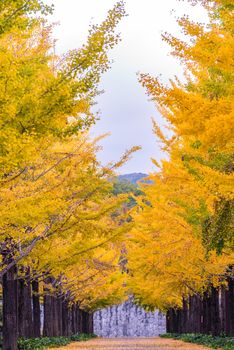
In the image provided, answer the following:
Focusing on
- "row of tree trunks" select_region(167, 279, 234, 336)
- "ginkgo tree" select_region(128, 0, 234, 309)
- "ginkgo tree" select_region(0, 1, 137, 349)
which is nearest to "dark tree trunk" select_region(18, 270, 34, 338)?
"ginkgo tree" select_region(0, 1, 137, 349)

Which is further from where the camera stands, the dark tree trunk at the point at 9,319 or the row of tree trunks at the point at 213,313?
the row of tree trunks at the point at 213,313

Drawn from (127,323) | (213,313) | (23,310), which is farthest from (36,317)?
(127,323)

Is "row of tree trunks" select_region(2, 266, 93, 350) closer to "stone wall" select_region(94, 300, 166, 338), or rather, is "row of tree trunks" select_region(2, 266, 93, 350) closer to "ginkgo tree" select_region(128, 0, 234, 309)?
"ginkgo tree" select_region(128, 0, 234, 309)

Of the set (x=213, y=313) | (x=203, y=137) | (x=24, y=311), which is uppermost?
(x=203, y=137)

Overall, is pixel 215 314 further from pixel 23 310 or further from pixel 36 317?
pixel 23 310

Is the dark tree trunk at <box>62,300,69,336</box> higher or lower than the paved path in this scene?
higher

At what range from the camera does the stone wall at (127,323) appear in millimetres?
97188

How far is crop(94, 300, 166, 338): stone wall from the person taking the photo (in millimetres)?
97188

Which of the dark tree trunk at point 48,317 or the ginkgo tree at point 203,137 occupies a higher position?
the ginkgo tree at point 203,137

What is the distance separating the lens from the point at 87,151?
1681 cm

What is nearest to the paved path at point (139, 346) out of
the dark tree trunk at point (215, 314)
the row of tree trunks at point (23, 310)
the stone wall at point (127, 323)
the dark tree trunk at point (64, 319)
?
the dark tree trunk at point (215, 314)

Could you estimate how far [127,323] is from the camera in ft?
331

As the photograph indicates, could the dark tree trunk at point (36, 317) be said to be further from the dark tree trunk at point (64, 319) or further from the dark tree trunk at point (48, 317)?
the dark tree trunk at point (64, 319)

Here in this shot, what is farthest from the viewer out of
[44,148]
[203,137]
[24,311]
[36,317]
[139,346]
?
[139,346]
